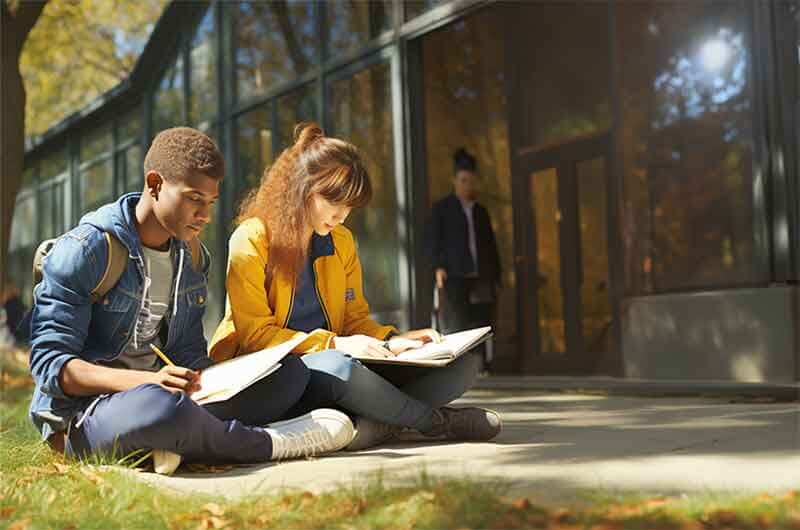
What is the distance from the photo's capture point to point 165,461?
3.45m

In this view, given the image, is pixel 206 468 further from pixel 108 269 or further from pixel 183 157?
pixel 183 157

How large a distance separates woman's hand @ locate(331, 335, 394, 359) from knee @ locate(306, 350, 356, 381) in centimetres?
6

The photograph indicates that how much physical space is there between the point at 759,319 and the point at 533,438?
3658 mm

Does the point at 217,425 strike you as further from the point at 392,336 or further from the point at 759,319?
the point at 759,319

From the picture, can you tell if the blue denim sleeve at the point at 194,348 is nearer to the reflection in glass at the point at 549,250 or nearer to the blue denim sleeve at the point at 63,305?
the blue denim sleeve at the point at 63,305

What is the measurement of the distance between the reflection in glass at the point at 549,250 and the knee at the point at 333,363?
6847 mm

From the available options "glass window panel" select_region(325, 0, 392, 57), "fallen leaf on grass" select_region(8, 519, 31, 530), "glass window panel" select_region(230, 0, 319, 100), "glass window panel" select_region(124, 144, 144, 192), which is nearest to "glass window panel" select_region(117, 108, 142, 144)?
"glass window panel" select_region(124, 144, 144, 192)

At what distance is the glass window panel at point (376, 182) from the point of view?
31.5 ft

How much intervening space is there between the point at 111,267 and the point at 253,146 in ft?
29.1

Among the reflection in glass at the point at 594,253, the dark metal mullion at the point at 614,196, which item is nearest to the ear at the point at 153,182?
the dark metal mullion at the point at 614,196

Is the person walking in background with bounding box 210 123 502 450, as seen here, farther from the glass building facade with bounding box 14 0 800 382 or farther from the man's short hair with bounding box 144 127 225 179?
the glass building facade with bounding box 14 0 800 382

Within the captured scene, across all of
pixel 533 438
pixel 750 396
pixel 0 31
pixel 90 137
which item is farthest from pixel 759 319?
pixel 90 137

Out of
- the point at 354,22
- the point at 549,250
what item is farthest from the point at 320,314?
the point at 549,250

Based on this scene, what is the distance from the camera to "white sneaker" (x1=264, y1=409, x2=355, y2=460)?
12.0 ft
